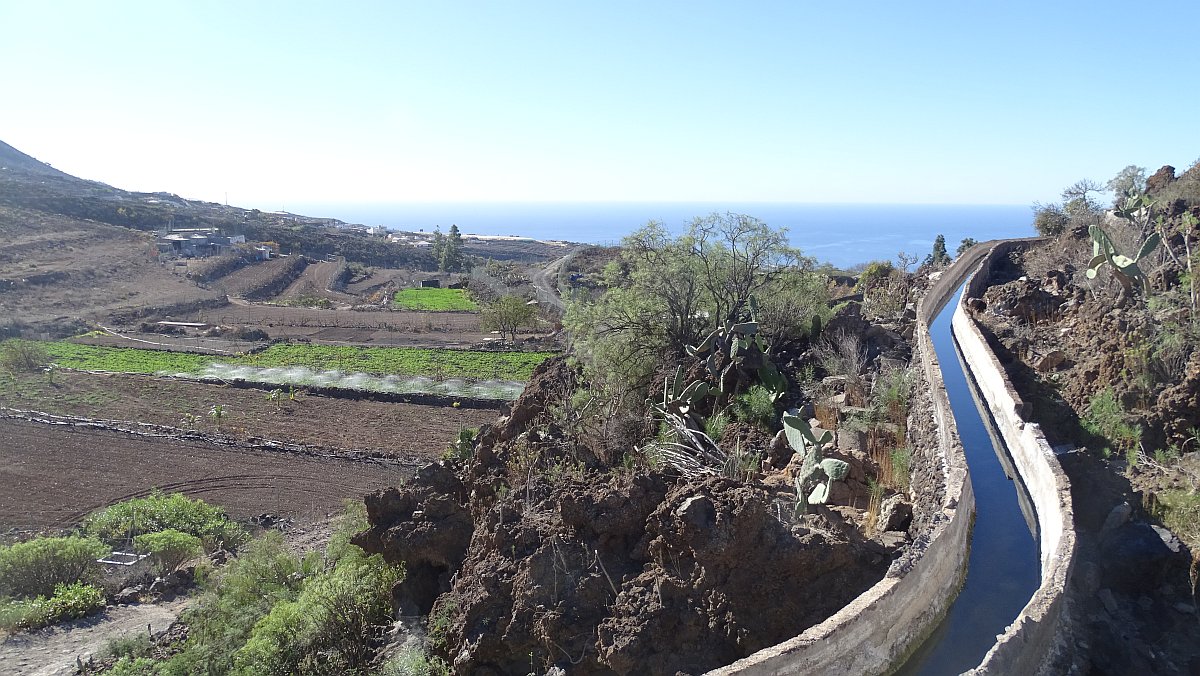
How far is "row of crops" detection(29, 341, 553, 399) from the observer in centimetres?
3016

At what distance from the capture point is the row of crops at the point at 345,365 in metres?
30.2

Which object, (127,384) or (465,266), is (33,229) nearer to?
(465,266)

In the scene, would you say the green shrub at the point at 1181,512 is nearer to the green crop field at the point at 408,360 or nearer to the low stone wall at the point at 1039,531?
the low stone wall at the point at 1039,531

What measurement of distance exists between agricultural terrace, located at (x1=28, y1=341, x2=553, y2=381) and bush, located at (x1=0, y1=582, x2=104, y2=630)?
18.1m

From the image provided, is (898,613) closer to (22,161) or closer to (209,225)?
(209,225)

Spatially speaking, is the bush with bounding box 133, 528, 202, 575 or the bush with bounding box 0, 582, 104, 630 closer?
the bush with bounding box 0, 582, 104, 630

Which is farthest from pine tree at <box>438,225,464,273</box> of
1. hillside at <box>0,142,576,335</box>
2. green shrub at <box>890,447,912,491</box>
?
green shrub at <box>890,447,912,491</box>

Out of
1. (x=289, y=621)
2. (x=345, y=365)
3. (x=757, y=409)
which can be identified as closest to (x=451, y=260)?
(x=345, y=365)

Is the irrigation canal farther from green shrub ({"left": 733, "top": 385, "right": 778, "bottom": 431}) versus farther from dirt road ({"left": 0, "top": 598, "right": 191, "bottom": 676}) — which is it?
dirt road ({"left": 0, "top": 598, "right": 191, "bottom": 676})

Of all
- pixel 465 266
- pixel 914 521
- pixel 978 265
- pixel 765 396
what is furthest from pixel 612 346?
pixel 465 266

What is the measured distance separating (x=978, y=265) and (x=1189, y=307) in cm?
1656

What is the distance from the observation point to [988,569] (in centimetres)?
947

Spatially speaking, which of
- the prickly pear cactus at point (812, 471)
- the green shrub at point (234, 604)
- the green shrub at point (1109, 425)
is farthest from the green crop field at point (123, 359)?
the green shrub at point (1109, 425)

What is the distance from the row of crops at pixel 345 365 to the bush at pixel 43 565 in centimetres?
1531
